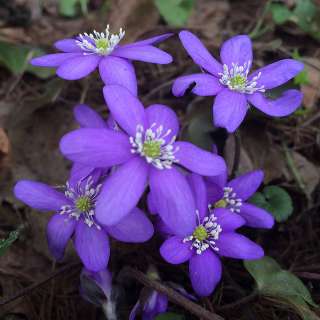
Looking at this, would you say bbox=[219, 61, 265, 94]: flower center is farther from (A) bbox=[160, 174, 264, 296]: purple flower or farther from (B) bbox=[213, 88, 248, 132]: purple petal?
(A) bbox=[160, 174, 264, 296]: purple flower

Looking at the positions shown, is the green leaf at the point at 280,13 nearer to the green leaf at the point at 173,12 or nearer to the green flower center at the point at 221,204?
the green leaf at the point at 173,12

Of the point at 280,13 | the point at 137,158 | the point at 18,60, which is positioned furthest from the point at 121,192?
the point at 280,13

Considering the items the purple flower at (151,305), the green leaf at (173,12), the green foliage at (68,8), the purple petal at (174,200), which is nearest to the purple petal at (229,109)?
the purple petal at (174,200)

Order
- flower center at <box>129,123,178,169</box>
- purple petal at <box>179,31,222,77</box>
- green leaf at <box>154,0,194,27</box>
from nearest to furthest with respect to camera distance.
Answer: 1. flower center at <box>129,123,178,169</box>
2. purple petal at <box>179,31,222,77</box>
3. green leaf at <box>154,0,194,27</box>

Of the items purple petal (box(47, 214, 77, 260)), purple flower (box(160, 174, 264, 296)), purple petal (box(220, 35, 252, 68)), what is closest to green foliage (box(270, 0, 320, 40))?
purple petal (box(220, 35, 252, 68))

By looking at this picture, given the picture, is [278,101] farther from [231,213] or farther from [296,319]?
[296,319]

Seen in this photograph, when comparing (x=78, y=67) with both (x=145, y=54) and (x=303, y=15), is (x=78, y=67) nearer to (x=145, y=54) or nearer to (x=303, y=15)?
(x=145, y=54)
